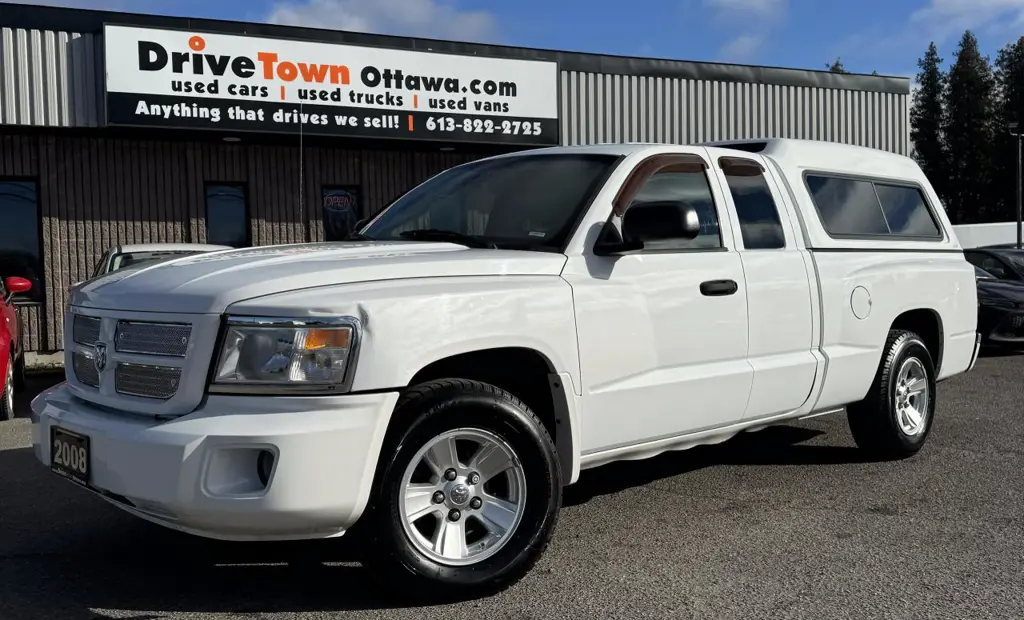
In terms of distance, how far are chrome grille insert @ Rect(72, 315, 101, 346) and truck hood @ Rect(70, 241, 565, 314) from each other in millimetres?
65

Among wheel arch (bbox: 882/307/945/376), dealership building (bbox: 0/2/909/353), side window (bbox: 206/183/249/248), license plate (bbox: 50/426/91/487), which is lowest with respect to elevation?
license plate (bbox: 50/426/91/487)

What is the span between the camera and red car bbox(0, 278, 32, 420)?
7.86 m

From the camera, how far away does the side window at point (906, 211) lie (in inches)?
243

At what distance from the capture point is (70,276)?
13.5m

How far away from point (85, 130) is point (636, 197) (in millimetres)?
10688

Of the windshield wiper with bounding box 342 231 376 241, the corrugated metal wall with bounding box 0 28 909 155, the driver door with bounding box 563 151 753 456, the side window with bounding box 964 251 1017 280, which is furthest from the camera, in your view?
the side window with bounding box 964 251 1017 280

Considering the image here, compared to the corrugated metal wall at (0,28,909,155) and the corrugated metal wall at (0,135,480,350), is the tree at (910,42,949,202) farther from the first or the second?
the corrugated metal wall at (0,135,480,350)

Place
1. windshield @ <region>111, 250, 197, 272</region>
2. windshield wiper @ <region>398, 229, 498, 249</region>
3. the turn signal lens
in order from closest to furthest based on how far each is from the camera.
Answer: the turn signal lens, windshield wiper @ <region>398, 229, 498, 249</region>, windshield @ <region>111, 250, 197, 272</region>

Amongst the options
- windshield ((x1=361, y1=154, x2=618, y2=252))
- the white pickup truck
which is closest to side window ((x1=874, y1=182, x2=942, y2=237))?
the white pickup truck

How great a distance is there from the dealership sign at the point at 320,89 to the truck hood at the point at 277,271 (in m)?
8.76

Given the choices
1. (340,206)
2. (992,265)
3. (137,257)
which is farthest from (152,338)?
(992,265)

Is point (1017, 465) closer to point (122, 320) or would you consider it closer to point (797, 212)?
point (797, 212)

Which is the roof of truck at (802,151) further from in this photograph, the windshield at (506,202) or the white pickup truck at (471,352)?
the windshield at (506,202)

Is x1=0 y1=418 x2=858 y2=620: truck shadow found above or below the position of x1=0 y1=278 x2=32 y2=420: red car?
below
